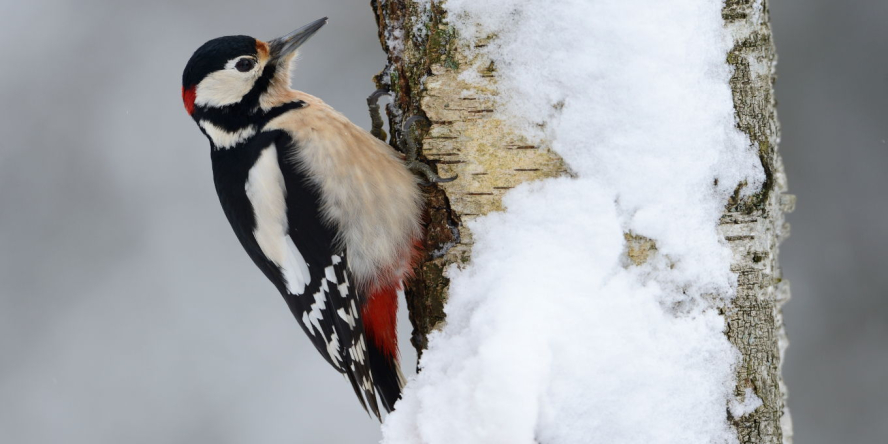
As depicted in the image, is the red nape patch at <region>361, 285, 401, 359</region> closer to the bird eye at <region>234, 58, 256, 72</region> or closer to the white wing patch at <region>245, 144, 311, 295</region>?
the white wing patch at <region>245, 144, 311, 295</region>

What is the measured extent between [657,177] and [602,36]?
29 cm

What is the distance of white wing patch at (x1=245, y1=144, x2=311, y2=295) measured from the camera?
6.54 feet

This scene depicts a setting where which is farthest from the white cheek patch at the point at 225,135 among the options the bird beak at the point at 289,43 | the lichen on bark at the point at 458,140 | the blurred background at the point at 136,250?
the blurred background at the point at 136,250

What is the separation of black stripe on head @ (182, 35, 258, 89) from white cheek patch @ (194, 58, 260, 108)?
0.02 m

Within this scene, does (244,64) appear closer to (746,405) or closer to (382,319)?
(382,319)

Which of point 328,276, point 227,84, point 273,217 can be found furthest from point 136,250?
point 328,276

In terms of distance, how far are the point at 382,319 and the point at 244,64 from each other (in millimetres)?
876

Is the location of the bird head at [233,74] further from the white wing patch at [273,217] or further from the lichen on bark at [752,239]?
the lichen on bark at [752,239]

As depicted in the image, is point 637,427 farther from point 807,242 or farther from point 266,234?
point 807,242

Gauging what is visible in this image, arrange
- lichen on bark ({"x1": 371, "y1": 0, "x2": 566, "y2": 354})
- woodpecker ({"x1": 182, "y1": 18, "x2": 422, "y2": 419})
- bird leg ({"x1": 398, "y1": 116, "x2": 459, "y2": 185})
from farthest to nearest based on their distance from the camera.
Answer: woodpecker ({"x1": 182, "y1": 18, "x2": 422, "y2": 419})
bird leg ({"x1": 398, "y1": 116, "x2": 459, "y2": 185})
lichen on bark ({"x1": 371, "y1": 0, "x2": 566, "y2": 354})

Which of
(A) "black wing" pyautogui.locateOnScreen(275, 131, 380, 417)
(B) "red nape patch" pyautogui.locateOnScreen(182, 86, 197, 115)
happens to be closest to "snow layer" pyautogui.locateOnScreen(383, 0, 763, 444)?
(A) "black wing" pyautogui.locateOnScreen(275, 131, 380, 417)

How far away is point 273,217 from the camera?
2031mm

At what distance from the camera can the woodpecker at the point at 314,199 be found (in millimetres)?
1896

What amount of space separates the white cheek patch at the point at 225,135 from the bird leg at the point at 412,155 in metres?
0.52
